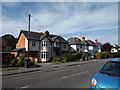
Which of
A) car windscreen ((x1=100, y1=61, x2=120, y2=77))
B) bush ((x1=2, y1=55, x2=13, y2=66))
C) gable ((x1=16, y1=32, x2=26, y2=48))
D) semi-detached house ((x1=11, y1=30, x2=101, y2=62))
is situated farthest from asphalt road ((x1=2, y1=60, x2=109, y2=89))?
gable ((x1=16, y1=32, x2=26, y2=48))

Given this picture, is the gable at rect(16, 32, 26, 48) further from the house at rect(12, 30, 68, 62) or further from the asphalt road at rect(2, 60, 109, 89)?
the asphalt road at rect(2, 60, 109, 89)

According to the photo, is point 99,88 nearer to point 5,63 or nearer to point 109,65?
point 109,65

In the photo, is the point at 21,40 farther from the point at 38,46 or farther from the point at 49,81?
the point at 49,81

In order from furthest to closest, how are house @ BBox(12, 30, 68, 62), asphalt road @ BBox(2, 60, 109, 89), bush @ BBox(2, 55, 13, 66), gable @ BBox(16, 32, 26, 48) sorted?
1. gable @ BBox(16, 32, 26, 48)
2. house @ BBox(12, 30, 68, 62)
3. bush @ BBox(2, 55, 13, 66)
4. asphalt road @ BBox(2, 60, 109, 89)

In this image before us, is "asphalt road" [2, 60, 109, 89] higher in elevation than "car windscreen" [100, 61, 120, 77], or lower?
lower

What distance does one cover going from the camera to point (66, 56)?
1001 inches

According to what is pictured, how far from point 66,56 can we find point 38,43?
8.39m

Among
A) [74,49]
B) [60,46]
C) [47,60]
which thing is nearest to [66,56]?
[47,60]

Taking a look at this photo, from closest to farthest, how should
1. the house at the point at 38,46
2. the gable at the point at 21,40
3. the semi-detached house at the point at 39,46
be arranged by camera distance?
the semi-detached house at the point at 39,46
the house at the point at 38,46
the gable at the point at 21,40

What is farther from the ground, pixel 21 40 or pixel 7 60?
pixel 21 40

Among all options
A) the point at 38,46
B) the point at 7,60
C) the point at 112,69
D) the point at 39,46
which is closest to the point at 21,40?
the point at 38,46

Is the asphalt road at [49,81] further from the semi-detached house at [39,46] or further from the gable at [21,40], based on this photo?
the gable at [21,40]

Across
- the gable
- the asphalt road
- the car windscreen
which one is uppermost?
the gable

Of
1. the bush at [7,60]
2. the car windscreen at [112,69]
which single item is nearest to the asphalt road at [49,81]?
the car windscreen at [112,69]
